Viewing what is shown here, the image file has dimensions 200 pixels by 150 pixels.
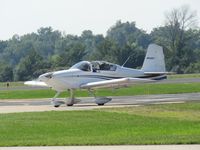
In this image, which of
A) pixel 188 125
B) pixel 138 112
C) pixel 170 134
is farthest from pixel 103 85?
pixel 170 134

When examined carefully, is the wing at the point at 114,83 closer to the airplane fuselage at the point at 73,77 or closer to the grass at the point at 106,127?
the airplane fuselage at the point at 73,77

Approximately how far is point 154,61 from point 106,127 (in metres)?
17.9

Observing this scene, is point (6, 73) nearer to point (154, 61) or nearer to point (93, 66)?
point (154, 61)

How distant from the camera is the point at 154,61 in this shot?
3456cm

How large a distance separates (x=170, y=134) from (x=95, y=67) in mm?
16527

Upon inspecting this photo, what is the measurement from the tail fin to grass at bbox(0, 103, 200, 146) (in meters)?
10.4

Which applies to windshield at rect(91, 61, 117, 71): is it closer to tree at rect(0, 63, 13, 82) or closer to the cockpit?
the cockpit

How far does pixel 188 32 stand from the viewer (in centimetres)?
13212

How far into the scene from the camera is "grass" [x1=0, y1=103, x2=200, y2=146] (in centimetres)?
1381

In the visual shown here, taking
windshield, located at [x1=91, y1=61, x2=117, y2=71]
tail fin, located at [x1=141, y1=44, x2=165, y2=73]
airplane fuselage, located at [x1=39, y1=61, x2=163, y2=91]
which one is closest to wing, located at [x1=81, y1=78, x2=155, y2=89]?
airplane fuselage, located at [x1=39, y1=61, x2=163, y2=91]

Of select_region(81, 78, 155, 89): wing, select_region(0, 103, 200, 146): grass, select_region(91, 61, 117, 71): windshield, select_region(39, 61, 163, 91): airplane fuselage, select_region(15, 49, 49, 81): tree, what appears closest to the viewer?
select_region(0, 103, 200, 146): grass

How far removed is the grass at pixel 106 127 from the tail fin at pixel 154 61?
10429mm

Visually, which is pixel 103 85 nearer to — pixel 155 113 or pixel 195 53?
pixel 155 113

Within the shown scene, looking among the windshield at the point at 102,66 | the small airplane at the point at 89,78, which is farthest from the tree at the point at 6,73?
the windshield at the point at 102,66
